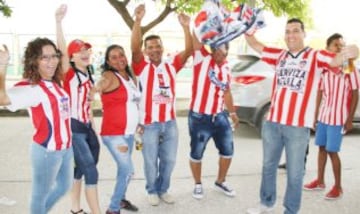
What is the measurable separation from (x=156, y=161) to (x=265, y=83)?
3546 mm

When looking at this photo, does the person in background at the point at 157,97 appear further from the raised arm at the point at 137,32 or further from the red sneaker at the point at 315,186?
the red sneaker at the point at 315,186

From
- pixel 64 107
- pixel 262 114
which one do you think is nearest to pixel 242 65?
pixel 262 114

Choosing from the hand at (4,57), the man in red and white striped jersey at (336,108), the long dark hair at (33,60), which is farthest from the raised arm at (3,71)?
the man in red and white striped jersey at (336,108)

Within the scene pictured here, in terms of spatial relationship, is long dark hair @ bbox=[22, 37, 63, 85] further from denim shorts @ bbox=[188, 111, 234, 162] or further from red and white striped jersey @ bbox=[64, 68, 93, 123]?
denim shorts @ bbox=[188, 111, 234, 162]

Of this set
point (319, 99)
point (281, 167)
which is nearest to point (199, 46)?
point (319, 99)

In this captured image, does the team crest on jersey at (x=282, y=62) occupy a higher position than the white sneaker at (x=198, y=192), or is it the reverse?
the team crest on jersey at (x=282, y=62)

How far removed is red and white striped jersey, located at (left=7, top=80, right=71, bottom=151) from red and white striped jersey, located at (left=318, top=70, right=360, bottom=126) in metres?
2.72

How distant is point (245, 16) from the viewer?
3.51 metres

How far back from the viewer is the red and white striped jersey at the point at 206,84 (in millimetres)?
4203

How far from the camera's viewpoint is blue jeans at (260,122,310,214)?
357 cm

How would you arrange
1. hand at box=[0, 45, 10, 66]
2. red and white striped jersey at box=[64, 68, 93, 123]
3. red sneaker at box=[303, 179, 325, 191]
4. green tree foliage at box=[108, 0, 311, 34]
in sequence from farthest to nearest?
1. green tree foliage at box=[108, 0, 311, 34]
2. red sneaker at box=[303, 179, 325, 191]
3. red and white striped jersey at box=[64, 68, 93, 123]
4. hand at box=[0, 45, 10, 66]

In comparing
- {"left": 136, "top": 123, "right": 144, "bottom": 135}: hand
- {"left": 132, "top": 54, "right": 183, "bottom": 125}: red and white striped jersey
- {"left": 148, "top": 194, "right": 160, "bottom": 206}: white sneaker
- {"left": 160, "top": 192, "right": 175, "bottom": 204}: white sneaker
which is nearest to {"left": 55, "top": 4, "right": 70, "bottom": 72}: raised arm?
{"left": 132, "top": 54, "right": 183, "bottom": 125}: red and white striped jersey

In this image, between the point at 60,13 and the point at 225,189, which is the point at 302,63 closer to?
the point at 225,189

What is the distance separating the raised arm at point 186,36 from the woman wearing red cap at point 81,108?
96cm
